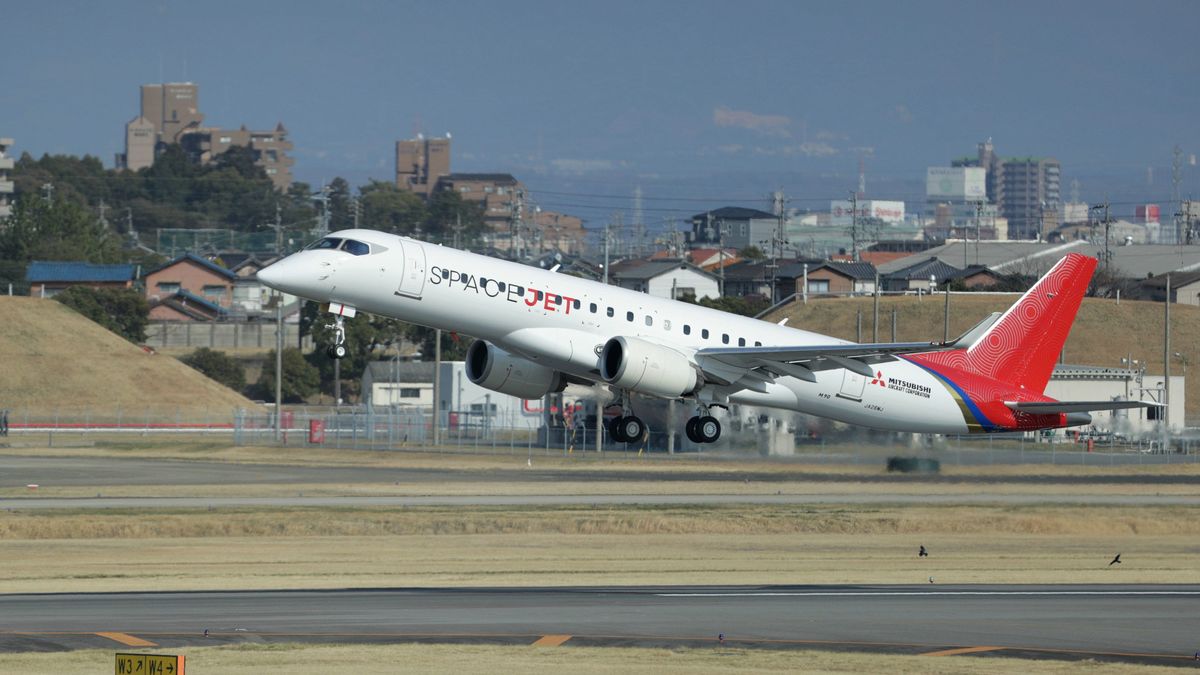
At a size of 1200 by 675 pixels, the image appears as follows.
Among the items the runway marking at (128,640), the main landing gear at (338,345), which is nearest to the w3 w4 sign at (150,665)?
the runway marking at (128,640)

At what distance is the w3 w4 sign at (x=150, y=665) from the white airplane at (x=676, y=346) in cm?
2167

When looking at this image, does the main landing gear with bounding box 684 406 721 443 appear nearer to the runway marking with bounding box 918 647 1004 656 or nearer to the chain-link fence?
the chain-link fence

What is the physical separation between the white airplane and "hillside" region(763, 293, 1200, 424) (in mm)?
78041

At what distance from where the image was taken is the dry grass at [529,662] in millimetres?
31266

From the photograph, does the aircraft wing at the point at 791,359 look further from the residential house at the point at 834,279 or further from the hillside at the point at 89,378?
the residential house at the point at 834,279

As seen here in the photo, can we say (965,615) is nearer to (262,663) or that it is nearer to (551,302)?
(551,302)

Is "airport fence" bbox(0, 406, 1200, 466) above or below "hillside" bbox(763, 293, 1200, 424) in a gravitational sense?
below

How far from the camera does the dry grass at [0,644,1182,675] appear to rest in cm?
3127

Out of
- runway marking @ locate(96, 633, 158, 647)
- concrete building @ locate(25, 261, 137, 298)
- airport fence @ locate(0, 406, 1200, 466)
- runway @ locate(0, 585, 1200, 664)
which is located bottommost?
runway marking @ locate(96, 633, 158, 647)

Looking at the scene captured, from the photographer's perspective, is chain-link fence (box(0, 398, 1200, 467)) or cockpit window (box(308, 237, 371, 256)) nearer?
cockpit window (box(308, 237, 371, 256))

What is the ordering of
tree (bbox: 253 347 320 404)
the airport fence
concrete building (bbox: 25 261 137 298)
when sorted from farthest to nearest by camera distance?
concrete building (bbox: 25 261 137 298)
tree (bbox: 253 347 320 404)
the airport fence

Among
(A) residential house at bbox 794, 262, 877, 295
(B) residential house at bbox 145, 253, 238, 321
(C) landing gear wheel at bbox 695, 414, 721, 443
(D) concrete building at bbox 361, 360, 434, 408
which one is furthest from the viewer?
(B) residential house at bbox 145, 253, 238, 321

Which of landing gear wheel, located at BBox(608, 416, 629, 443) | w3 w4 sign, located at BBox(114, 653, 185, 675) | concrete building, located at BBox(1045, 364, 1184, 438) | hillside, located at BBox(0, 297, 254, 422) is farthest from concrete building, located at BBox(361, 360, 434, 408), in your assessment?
w3 w4 sign, located at BBox(114, 653, 185, 675)

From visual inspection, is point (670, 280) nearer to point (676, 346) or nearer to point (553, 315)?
point (676, 346)
